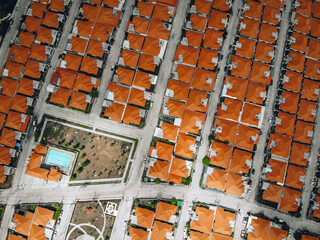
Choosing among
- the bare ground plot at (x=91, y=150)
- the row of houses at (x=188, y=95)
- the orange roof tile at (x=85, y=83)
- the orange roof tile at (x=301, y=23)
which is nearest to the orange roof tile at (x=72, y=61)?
the orange roof tile at (x=85, y=83)

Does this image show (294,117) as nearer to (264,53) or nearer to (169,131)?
(264,53)

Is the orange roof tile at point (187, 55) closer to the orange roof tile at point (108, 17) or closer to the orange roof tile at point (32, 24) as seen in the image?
the orange roof tile at point (108, 17)

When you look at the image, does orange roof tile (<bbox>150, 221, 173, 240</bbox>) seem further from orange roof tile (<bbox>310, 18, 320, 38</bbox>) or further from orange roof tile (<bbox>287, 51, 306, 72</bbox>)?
orange roof tile (<bbox>310, 18, 320, 38</bbox>)

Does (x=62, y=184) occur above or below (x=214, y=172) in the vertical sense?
below

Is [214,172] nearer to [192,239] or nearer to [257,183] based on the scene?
[257,183]

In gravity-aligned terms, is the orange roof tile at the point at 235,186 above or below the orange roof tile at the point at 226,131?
below

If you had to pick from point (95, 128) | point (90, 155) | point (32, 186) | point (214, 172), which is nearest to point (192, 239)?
point (214, 172)
